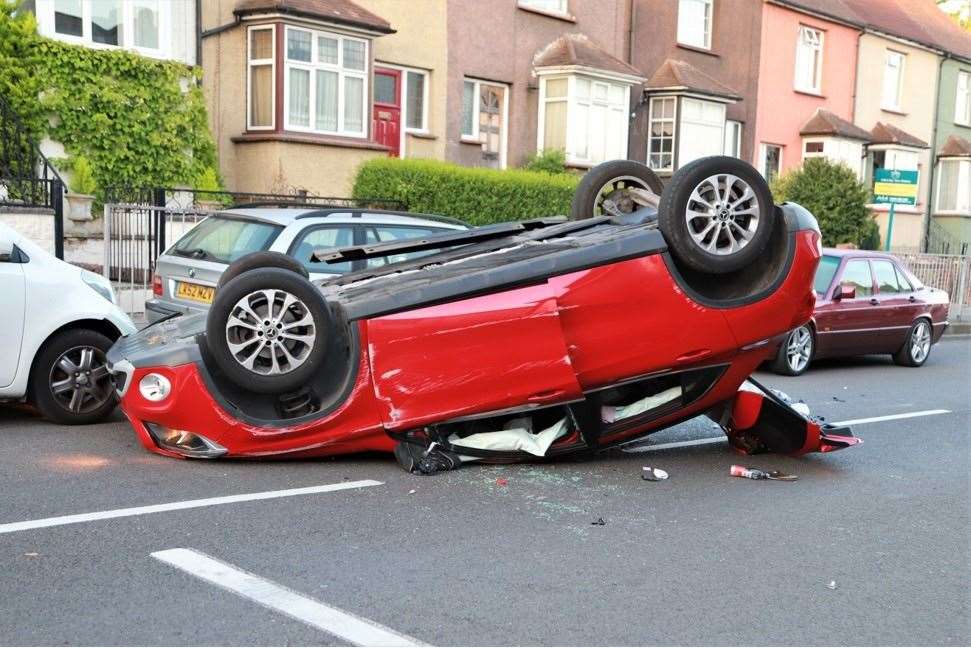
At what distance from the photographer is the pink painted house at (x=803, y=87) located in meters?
31.4

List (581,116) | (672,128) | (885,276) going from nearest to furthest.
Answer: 1. (885,276)
2. (581,116)
3. (672,128)

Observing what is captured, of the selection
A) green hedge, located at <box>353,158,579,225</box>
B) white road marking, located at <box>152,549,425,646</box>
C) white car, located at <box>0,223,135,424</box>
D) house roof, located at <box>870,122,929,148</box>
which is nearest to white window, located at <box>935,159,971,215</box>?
house roof, located at <box>870,122,929,148</box>

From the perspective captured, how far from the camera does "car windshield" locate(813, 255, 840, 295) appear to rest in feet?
43.9

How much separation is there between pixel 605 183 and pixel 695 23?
23.6 metres

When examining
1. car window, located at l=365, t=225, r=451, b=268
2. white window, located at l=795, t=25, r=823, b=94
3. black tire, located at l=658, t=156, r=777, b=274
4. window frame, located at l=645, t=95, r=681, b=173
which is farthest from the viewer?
white window, located at l=795, t=25, r=823, b=94

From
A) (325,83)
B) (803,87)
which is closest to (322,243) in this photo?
(325,83)

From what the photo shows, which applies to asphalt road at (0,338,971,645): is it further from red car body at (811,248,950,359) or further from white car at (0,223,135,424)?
red car body at (811,248,950,359)

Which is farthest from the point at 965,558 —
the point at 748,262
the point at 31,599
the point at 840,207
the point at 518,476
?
the point at 840,207

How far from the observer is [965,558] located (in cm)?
535

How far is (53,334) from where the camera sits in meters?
7.80

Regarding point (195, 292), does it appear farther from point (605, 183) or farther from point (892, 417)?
point (892, 417)

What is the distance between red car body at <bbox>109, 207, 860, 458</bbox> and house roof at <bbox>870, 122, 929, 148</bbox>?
1217 inches

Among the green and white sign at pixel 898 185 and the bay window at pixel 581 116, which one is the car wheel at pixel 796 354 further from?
the bay window at pixel 581 116

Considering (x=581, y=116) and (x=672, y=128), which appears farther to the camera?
(x=672, y=128)
